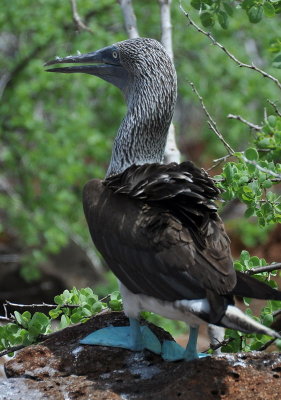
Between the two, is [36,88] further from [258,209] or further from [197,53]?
[258,209]

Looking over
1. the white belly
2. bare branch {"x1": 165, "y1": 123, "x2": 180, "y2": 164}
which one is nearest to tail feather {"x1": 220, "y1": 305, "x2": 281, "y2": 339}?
the white belly

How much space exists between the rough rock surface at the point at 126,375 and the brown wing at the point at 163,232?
17.3 inches

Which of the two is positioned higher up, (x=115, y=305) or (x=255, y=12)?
(x=255, y=12)

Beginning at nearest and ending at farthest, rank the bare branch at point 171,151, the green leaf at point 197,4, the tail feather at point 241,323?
the tail feather at point 241,323 < the green leaf at point 197,4 < the bare branch at point 171,151

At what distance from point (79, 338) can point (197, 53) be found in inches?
368

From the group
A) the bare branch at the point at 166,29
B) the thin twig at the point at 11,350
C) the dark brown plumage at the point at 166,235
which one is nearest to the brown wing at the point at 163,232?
the dark brown plumage at the point at 166,235

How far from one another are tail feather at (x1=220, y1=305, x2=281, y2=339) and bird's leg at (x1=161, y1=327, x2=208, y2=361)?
1.91 feet

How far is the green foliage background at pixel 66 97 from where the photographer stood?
39.3 ft

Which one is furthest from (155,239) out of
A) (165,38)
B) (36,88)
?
(36,88)

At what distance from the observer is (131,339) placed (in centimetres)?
473

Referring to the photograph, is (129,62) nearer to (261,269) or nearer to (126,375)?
(261,269)

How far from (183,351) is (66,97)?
870 centimetres

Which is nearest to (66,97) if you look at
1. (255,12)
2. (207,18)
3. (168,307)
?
(207,18)

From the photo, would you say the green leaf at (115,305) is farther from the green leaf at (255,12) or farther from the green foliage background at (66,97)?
the green foliage background at (66,97)
